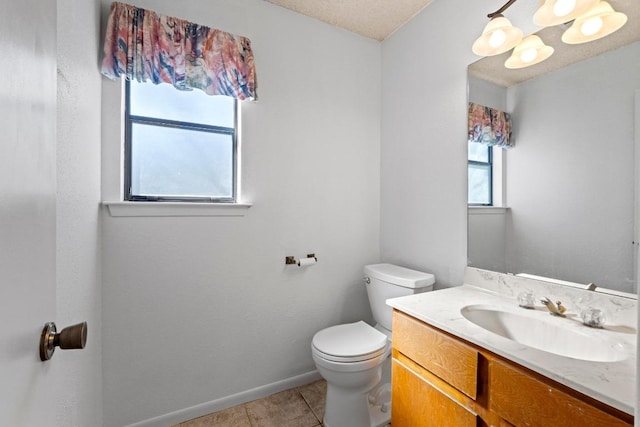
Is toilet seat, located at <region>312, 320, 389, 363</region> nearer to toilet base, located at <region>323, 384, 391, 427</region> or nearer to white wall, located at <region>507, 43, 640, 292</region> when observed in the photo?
toilet base, located at <region>323, 384, 391, 427</region>

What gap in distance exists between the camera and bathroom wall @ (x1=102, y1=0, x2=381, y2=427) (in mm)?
1517

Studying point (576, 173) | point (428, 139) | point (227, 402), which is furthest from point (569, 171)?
point (227, 402)

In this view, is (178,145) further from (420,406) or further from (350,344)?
(420,406)

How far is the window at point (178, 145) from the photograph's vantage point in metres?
1.60

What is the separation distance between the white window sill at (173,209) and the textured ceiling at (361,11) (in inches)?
54.5

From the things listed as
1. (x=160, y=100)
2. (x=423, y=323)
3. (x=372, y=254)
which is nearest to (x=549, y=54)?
(x=423, y=323)

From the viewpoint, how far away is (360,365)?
145cm

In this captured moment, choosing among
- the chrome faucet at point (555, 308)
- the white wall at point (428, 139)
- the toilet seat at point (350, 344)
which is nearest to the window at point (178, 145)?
the toilet seat at point (350, 344)

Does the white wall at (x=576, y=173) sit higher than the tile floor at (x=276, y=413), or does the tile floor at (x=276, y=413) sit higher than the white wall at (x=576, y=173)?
the white wall at (x=576, y=173)

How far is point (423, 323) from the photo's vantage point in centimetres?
116

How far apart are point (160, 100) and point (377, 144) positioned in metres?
1.54

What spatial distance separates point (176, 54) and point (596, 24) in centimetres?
192

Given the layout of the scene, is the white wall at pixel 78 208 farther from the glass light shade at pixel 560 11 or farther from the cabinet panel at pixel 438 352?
the glass light shade at pixel 560 11

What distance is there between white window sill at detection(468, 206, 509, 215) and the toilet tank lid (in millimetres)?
456
